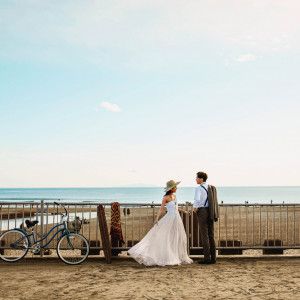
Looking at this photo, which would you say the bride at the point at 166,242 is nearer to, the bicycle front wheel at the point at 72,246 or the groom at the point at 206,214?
the groom at the point at 206,214

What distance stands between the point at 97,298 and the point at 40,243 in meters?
3.58

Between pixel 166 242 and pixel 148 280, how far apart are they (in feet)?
5.07

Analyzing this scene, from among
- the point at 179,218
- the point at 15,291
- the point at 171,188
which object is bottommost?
the point at 15,291

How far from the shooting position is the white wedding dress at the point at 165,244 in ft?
26.7

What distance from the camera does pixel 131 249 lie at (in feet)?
27.3

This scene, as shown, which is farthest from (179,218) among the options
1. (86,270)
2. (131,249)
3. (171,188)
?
(86,270)

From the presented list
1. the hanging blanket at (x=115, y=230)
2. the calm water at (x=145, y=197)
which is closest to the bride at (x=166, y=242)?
the hanging blanket at (x=115, y=230)

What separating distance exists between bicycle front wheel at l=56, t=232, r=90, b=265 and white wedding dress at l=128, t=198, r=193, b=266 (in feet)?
3.55

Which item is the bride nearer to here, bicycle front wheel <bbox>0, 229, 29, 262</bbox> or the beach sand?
the beach sand

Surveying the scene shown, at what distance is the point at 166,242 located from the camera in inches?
325

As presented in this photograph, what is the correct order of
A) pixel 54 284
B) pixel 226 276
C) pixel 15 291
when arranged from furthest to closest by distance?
pixel 226 276, pixel 54 284, pixel 15 291

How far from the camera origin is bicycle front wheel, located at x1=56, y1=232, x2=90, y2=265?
8.15 metres

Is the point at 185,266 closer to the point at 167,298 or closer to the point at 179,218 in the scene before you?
the point at 179,218

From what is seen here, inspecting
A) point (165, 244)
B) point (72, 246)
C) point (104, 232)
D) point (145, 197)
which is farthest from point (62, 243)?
point (145, 197)
